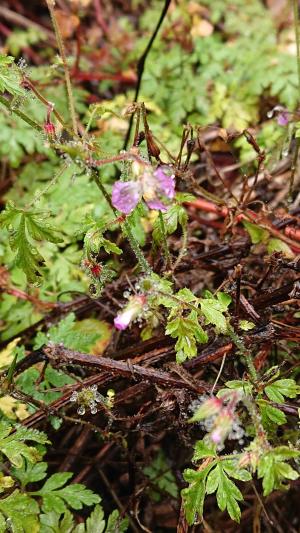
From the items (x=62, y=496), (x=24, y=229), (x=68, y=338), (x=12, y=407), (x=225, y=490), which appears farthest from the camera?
(x=68, y=338)

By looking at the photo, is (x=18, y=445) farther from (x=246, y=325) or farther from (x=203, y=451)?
(x=246, y=325)

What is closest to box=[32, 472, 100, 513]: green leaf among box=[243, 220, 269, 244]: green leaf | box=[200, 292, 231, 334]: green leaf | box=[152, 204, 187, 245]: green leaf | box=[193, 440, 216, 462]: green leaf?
box=[193, 440, 216, 462]: green leaf

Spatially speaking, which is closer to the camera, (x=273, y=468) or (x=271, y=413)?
(x=273, y=468)

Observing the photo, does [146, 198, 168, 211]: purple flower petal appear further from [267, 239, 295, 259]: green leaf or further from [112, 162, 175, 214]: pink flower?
[267, 239, 295, 259]: green leaf

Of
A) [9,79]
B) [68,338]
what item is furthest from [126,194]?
[68,338]

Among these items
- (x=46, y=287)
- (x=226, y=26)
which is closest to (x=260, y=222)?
(x=46, y=287)
